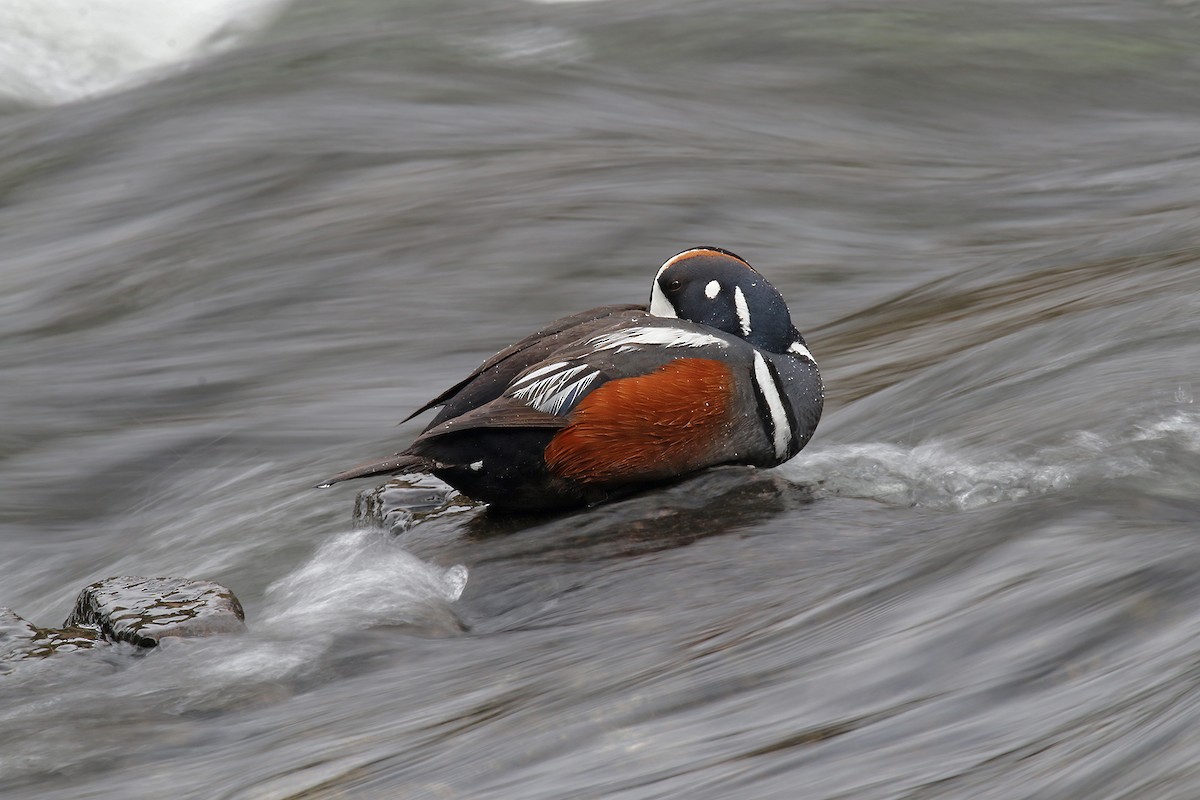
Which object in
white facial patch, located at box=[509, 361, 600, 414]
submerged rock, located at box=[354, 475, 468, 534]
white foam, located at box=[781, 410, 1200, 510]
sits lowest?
white foam, located at box=[781, 410, 1200, 510]

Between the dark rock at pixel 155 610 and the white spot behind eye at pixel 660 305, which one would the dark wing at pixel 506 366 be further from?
the dark rock at pixel 155 610

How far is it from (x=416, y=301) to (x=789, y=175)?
263 centimetres

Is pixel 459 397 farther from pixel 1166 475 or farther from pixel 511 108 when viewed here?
pixel 511 108

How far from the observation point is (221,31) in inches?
620

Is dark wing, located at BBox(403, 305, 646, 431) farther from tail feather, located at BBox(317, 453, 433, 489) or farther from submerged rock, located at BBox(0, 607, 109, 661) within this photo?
submerged rock, located at BBox(0, 607, 109, 661)

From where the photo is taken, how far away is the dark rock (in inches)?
170

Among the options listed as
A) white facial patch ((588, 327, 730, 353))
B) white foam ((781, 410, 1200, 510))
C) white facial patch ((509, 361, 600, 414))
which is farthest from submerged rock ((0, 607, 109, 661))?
white foam ((781, 410, 1200, 510))

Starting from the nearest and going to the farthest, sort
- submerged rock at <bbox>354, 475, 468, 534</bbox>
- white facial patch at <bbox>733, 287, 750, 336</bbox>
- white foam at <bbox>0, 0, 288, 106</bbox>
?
1. white facial patch at <bbox>733, 287, 750, 336</bbox>
2. submerged rock at <bbox>354, 475, 468, 534</bbox>
3. white foam at <bbox>0, 0, 288, 106</bbox>

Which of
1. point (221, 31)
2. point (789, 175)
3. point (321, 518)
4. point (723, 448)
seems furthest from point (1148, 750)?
point (221, 31)

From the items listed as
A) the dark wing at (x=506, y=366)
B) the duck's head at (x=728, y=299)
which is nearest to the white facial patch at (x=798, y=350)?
the duck's head at (x=728, y=299)

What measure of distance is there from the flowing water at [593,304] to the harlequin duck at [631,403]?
0.14m

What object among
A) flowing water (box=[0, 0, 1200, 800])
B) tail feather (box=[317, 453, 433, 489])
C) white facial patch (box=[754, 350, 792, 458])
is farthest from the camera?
white facial patch (box=[754, 350, 792, 458])

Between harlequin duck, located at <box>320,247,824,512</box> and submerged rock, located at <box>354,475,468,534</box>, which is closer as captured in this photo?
harlequin duck, located at <box>320,247,824,512</box>

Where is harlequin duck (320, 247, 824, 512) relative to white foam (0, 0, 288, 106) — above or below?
below
